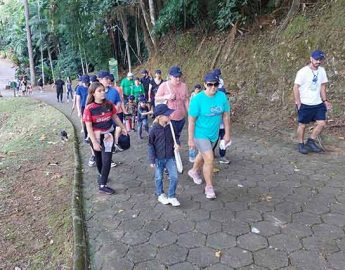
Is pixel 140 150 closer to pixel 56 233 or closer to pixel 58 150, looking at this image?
pixel 58 150

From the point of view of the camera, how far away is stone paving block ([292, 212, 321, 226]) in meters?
4.70

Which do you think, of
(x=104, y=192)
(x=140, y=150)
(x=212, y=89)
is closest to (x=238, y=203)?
(x=212, y=89)

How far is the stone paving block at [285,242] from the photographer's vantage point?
415 centimetres

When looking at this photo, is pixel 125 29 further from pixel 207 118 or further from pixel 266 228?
pixel 266 228

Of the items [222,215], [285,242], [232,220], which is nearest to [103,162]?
[222,215]

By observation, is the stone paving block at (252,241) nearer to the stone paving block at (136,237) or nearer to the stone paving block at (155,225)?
the stone paving block at (155,225)

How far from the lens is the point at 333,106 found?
848 centimetres

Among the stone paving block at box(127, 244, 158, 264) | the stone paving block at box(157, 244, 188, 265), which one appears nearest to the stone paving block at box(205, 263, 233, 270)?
the stone paving block at box(157, 244, 188, 265)

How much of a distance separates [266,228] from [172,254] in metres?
1.23

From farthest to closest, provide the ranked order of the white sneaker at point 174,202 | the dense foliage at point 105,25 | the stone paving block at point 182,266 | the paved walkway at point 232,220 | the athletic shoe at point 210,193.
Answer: the dense foliage at point 105,25 → the athletic shoe at point 210,193 → the white sneaker at point 174,202 → the paved walkway at point 232,220 → the stone paving block at point 182,266

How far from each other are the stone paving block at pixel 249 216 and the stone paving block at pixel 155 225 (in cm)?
94

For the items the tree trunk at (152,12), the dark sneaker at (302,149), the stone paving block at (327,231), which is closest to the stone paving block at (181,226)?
the stone paving block at (327,231)

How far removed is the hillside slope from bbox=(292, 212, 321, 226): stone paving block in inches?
139

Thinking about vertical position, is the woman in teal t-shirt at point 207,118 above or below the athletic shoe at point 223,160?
above
